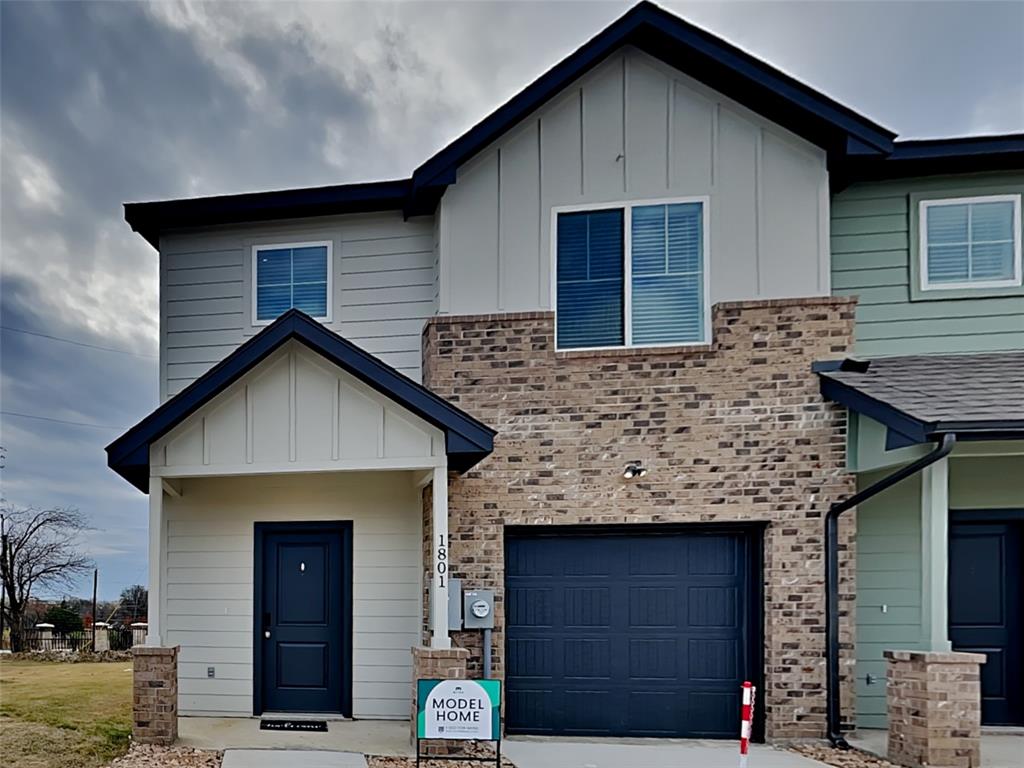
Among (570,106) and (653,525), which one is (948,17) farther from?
(653,525)

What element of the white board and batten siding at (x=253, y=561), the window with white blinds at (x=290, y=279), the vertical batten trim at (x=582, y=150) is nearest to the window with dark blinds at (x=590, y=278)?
the vertical batten trim at (x=582, y=150)

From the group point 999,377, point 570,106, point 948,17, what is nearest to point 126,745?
point 570,106

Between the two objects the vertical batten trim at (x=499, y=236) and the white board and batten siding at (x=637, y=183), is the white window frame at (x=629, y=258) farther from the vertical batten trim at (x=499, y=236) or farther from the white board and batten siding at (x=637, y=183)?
the vertical batten trim at (x=499, y=236)

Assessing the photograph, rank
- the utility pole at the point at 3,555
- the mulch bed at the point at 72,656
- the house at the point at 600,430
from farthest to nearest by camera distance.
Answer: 1. the utility pole at the point at 3,555
2. the mulch bed at the point at 72,656
3. the house at the point at 600,430

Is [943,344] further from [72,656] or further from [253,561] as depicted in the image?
[72,656]

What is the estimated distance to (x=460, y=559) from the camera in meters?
7.83

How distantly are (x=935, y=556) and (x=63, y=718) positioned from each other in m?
8.71

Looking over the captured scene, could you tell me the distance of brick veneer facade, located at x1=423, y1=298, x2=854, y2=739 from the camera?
758 cm

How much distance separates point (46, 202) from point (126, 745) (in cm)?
986

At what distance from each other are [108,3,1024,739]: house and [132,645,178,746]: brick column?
0.96 feet

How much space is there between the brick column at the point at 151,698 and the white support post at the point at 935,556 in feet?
22.6

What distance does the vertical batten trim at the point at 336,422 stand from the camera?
720 centimetres

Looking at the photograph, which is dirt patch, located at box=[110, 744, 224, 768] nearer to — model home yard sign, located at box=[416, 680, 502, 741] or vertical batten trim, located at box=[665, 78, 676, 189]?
model home yard sign, located at box=[416, 680, 502, 741]

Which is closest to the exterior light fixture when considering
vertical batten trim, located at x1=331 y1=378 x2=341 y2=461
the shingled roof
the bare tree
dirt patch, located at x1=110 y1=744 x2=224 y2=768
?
the shingled roof
